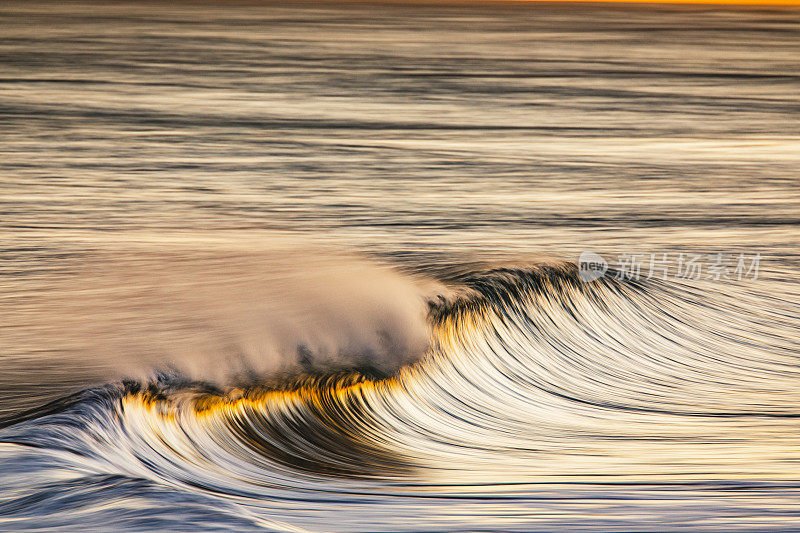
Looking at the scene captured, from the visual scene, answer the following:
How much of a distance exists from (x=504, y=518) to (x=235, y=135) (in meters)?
6.52

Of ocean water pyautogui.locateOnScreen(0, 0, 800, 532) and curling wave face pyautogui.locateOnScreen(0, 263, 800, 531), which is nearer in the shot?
curling wave face pyautogui.locateOnScreen(0, 263, 800, 531)

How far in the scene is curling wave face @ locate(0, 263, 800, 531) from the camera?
80.2 inches

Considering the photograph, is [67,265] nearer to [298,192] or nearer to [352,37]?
[298,192]

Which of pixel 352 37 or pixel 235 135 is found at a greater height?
pixel 352 37

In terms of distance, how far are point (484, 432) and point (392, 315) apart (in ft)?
2.52

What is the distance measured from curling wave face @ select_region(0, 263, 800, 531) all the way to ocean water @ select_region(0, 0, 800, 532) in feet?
0.04

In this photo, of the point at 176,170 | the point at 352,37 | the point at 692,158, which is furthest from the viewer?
the point at 352,37

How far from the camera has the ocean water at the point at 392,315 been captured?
2.23m

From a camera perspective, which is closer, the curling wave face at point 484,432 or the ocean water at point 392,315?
the curling wave face at point 484,432

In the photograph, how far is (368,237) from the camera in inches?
204

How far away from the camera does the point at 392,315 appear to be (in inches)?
146

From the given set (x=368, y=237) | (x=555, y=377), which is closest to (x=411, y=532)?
(x=555, y=377)

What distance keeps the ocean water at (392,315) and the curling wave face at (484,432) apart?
1 centimetres

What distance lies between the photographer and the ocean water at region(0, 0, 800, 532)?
223 centimetres
